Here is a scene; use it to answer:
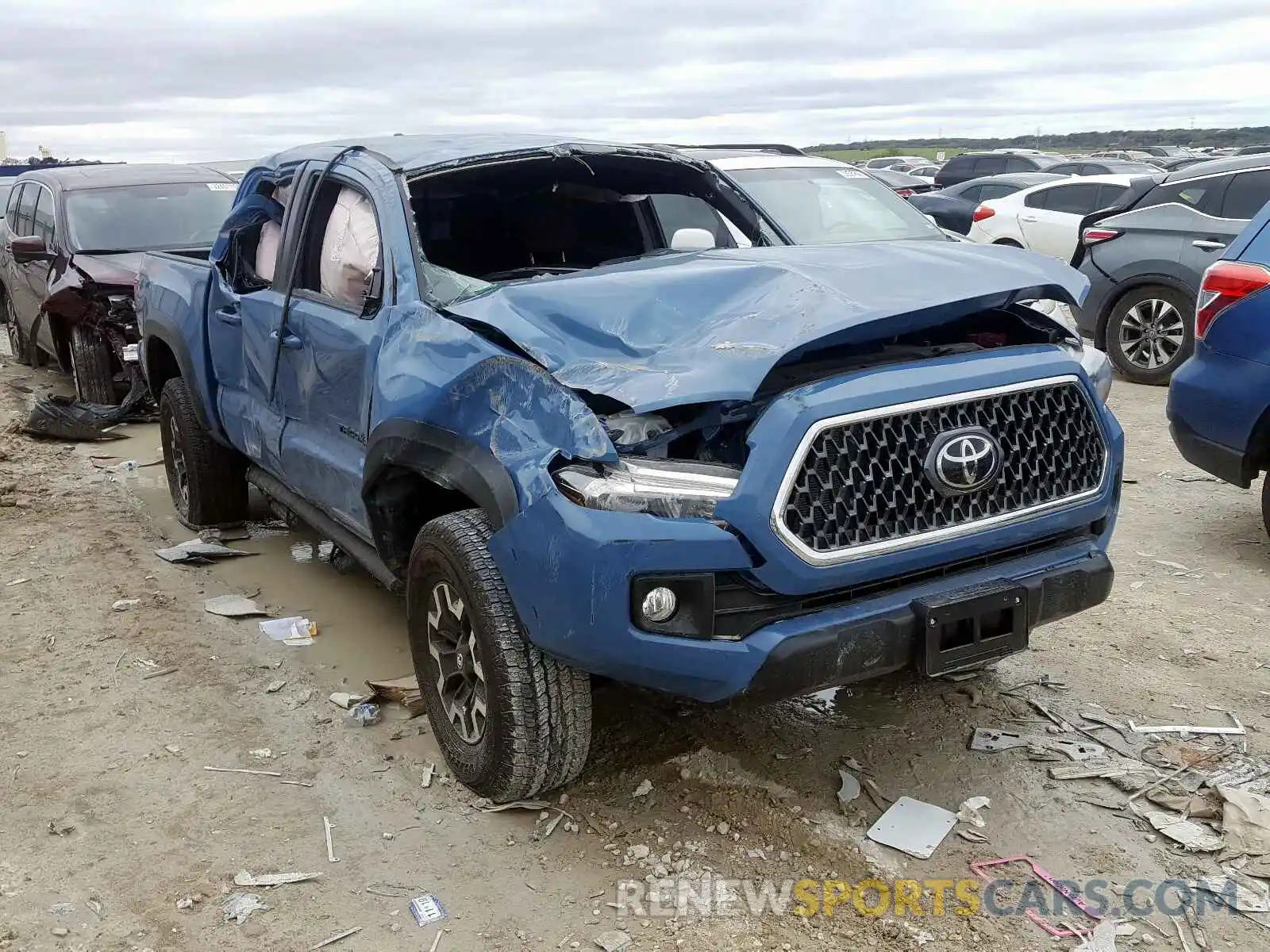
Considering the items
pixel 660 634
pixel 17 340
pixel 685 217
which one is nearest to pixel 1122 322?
pixel 685 217

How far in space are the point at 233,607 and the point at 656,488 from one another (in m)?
2.99

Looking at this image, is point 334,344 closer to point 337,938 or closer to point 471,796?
point 471,796

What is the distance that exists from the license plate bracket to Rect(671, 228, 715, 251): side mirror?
1.85 meters

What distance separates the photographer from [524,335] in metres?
3.08

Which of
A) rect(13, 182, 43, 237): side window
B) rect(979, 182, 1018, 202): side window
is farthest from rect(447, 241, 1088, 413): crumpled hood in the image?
rect(979, 182, 1018, 202): side window

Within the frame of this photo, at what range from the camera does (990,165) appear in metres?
25.5

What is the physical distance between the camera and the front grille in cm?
276

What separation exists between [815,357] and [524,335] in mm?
772

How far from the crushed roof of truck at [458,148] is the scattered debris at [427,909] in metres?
2.37

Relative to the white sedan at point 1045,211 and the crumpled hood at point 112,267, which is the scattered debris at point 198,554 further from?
the white sedan at point 1045,211

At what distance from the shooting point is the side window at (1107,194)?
13359 mm

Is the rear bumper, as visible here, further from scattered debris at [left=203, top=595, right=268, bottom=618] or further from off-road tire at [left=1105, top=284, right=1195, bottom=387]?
scattered debris at [left=203, top=595, right=268, bottom=618]

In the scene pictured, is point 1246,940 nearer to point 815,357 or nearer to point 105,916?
point 815,357

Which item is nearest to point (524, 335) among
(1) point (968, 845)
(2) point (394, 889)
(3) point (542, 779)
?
(3) point (542, 779)
